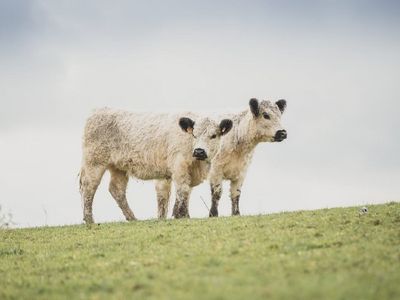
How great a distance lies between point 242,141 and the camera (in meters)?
21.0

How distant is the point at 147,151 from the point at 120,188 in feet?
7.34

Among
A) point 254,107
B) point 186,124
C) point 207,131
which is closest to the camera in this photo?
point 207,131

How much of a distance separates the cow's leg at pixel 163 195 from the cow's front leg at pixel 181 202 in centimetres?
270

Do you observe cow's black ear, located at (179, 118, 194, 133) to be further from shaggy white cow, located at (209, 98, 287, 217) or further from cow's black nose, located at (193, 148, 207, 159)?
shaggy white cow, located at (209, 98, 287, 217)

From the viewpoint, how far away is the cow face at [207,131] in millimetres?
19211

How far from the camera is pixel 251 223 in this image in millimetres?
14938

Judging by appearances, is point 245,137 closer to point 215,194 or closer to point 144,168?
point 215,194

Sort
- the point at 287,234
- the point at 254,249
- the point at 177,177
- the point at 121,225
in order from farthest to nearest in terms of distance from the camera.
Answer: the point at 177,177 < the point at 121,225 < the point at 287,234 < the point at 254,249

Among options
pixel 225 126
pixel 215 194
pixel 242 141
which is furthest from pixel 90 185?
pixel 242 141

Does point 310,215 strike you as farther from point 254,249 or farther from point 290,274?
point 290,274

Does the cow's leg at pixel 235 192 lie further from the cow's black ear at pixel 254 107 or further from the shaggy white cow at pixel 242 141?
the cow's black ear at pixel 254 107

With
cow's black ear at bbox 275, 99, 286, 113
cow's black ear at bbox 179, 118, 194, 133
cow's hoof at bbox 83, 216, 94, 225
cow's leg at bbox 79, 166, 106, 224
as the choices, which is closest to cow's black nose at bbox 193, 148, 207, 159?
cow's black ear at bbox 179, 118, 194, 133

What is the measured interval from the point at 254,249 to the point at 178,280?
2.63m

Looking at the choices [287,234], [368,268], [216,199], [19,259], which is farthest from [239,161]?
[368,268]
